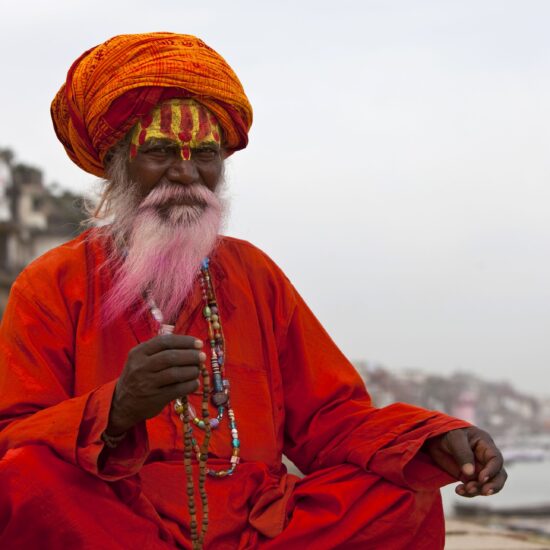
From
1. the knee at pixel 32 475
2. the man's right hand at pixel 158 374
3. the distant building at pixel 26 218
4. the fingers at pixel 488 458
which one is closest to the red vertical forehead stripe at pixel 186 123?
the man's right hand at pixel 158 374

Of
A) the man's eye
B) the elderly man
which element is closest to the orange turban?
the elderly man

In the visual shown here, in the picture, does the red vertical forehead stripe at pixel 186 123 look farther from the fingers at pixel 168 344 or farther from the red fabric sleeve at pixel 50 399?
the fingers at pixel 168 344

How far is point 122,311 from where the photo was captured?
3373mm

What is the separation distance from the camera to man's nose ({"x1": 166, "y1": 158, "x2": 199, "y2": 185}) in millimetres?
3473

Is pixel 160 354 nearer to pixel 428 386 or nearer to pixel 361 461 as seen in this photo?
pixel 361 461

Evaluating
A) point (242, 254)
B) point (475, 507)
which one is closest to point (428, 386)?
point (475, 507)

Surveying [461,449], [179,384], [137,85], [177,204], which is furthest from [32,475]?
[137,85]

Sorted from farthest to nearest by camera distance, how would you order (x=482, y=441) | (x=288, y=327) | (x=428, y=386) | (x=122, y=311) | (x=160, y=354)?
(x=428, y=386)
(x=288, y=327)
(x=122, y=311)
(x=482, y=441)
(x=160, y=354)

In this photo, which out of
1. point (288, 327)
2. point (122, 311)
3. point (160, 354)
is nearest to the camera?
point (160, 354)

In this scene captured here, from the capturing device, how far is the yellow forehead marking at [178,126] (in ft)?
11.5

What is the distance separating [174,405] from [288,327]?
0.59m

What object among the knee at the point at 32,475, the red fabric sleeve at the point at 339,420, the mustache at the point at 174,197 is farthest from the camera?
the mustache at the point at 174,197

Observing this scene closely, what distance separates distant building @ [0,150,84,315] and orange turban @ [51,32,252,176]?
34.8m

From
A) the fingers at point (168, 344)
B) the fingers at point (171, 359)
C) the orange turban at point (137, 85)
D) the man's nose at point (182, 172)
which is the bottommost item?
the fingers at point (171, 359)
